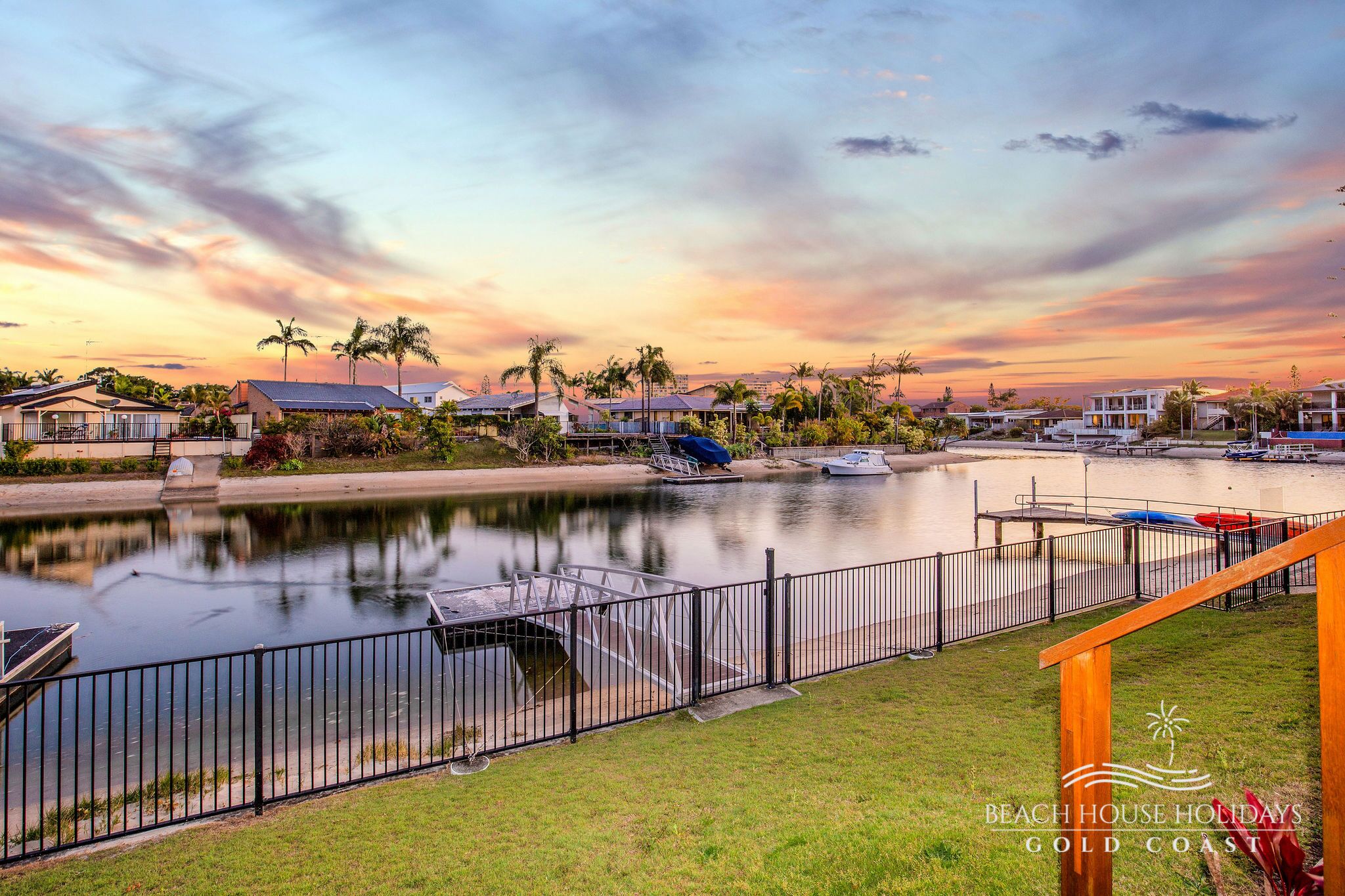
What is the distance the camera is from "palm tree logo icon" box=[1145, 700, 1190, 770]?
552 centimetres

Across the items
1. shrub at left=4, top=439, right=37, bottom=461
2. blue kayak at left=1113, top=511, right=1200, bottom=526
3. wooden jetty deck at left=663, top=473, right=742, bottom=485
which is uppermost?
shrub at left=4, top=439, right=37, bottom=461

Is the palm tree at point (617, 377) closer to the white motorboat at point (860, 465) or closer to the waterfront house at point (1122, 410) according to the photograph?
the white motorboat at point (860, 465)

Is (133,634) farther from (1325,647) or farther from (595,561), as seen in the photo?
(1325,647)

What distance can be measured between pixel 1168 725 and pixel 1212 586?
449cm

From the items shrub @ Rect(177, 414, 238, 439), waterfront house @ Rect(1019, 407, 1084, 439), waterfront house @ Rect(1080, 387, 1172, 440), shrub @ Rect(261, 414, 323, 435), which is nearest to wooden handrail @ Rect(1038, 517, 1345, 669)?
shrub @ Rect(261, 414, 323, 435)

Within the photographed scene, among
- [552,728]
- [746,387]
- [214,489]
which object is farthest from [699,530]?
[746,387]

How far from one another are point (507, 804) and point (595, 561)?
19216 mm

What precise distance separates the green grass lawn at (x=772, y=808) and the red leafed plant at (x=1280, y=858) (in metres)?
0.45

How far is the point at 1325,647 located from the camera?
7.18 ft

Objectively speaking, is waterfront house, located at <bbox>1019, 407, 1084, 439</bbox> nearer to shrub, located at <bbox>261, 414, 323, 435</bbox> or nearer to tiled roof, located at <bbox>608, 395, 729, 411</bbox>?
tiled roof, located at <bbox>608, 395, 729, 411</bbox>

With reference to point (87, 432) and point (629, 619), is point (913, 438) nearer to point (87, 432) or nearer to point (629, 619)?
point (87, 432)

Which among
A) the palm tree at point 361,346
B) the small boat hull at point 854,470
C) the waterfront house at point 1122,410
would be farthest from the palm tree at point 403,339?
the waterfront house at point 1122,410

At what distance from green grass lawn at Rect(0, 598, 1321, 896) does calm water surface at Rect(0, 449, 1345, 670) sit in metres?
11.0

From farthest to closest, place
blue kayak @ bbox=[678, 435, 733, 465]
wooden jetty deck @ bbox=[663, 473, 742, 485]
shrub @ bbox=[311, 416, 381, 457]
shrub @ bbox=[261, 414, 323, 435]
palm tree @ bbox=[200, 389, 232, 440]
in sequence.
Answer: blue kayak @ bbox=[678, 435, 733, 465] < wooden jetty deck @ bbox=[663, 473, 742, 485] < shrub @ bbox=[311, 416, 381, 457] < palm tree @ bbox=[200, 389, 232, 440] < shrub @ bbox=[261, 414, 323, 435]
